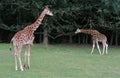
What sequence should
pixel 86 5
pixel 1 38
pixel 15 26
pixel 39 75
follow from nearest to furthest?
1. pixel 39 75
2. pixel 86 5
3. pixel 15 26
4. pixel 1 38

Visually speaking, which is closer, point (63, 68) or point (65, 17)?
point (63, 68)

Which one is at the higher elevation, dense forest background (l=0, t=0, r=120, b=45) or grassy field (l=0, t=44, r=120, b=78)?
dense forest background (l=0, t=0, r=120, b=45)

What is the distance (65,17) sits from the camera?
2366cm

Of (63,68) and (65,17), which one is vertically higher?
(65,17)

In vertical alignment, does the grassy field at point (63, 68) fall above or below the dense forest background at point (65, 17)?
below

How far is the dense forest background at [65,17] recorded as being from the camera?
872 inches

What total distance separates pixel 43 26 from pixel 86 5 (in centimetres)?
308

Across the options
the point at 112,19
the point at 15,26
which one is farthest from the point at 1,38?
the point at 112,19

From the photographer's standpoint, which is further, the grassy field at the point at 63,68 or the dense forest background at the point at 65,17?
the dense forest background at the point at 65,17

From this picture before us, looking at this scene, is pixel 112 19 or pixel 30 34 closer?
pixel 30 34

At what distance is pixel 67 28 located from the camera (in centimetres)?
2333

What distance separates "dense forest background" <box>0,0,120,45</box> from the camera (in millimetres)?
22141

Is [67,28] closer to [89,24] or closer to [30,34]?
[89,24]

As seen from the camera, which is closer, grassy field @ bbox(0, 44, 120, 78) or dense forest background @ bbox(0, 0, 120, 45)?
grassy field @ bbox(0, 44, 120, 78)
